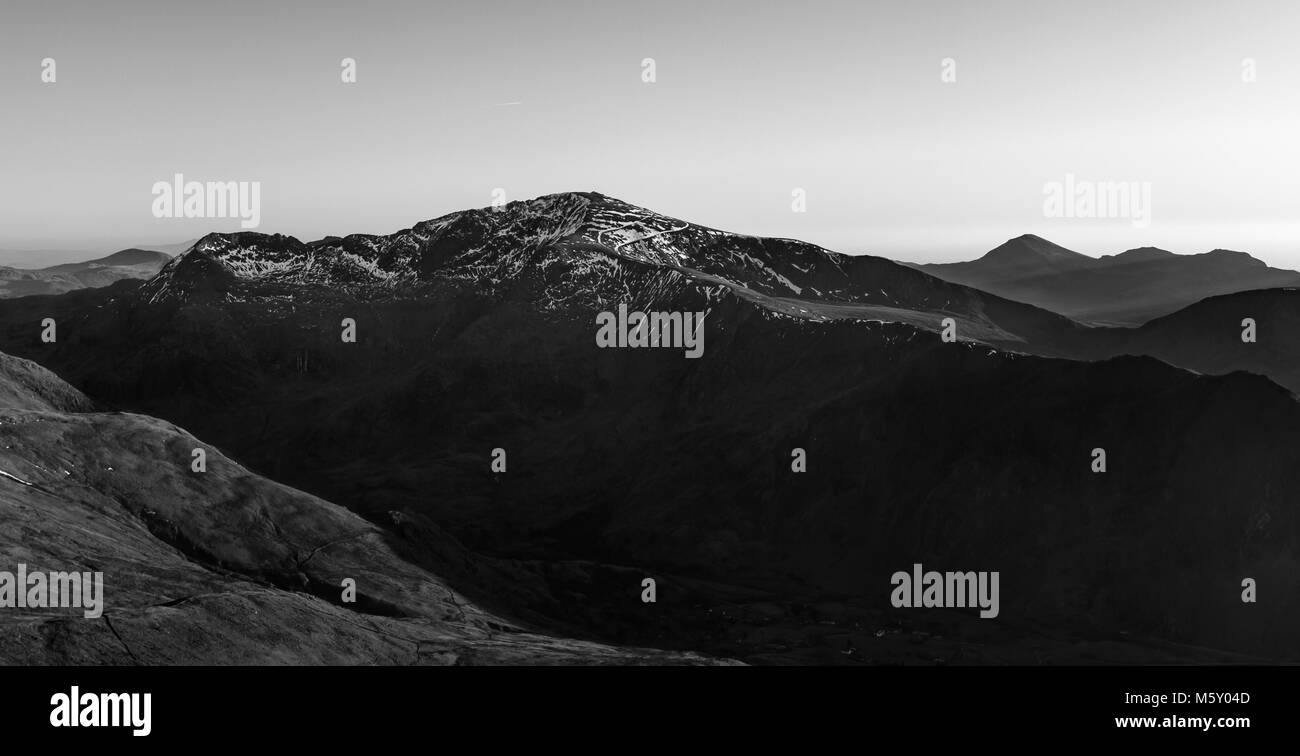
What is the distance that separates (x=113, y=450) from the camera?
613ft

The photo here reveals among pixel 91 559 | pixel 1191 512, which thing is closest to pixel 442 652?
pixel 91 559

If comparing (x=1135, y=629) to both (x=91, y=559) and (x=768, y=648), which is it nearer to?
(x=768, y=648)

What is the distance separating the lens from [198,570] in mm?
156000

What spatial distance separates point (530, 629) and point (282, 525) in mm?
47374

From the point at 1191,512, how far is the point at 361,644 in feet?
482

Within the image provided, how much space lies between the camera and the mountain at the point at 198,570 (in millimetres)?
117625

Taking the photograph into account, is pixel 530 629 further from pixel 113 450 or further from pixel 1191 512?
pixel 1191 512

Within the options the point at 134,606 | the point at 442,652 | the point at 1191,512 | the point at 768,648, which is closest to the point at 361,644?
the point at 442,652

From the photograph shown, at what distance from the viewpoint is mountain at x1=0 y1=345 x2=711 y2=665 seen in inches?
4631
